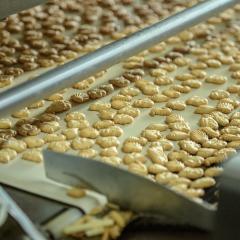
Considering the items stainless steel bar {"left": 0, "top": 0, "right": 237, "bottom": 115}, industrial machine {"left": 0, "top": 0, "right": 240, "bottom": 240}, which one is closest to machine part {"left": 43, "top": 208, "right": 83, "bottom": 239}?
industrial machine {"left": 0, "top": 0, "right": 240, "bottom": 240}

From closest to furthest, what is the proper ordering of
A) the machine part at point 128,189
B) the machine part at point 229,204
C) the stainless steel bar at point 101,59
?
the machine part at point 229,204 < the machine part at point 128,189 < the stainless steel bar at point 101,59

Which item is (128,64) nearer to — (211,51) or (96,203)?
(211,51)

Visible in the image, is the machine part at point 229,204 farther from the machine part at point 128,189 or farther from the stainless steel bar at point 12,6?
the stainless steel bar at point 12,6

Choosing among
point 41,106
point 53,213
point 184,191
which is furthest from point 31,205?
point 41,106

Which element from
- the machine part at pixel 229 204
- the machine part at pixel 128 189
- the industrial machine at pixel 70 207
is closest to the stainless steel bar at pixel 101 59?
the industrial machine at pixel 70 207

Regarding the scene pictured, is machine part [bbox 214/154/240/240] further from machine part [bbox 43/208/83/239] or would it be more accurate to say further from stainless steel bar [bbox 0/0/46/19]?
stainless steel bar [bbox 0/0/46/19]

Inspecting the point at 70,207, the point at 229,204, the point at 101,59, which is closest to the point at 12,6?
the point at 101,59

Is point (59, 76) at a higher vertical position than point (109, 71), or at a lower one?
higher
